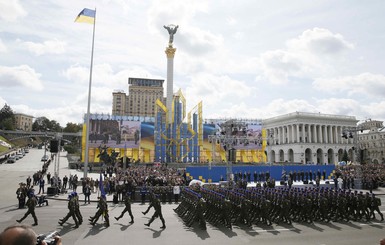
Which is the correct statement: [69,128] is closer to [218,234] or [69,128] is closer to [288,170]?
[288,170]

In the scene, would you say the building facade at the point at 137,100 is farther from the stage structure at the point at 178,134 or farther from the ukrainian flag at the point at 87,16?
the ukrainian flag at the point at 87,16

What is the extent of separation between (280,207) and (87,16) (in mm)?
23103

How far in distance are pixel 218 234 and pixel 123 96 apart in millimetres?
A: 138996

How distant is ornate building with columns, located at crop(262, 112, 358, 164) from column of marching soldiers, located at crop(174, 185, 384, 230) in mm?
73979

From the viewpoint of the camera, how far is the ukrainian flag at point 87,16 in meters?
25.4

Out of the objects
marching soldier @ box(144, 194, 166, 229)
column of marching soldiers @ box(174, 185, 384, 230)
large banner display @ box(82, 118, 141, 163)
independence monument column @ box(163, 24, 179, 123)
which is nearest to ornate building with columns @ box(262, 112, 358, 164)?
independence monument column @ box(163, 24, 179, 123)

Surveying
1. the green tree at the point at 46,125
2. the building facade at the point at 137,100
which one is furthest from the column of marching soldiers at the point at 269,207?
the building facade at the point at 137,100

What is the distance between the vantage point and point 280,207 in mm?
14156

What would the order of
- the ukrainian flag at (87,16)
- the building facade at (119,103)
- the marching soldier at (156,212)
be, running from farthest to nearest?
the building facade at (119,103) → the ukrainian flag at (87,16) → the marching soldier at (156,212)

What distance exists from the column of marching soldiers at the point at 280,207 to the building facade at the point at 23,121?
5814 inches

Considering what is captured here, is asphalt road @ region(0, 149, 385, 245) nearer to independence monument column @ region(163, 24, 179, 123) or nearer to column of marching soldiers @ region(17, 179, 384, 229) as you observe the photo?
column of marching soldiers @ region(17, 179, 384, 229)

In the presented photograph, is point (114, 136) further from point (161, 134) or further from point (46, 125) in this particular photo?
point (46, 125)

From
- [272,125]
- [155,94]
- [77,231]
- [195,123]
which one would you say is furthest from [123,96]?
[77,231]

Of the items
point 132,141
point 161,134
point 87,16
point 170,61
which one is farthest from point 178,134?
point 87,16
